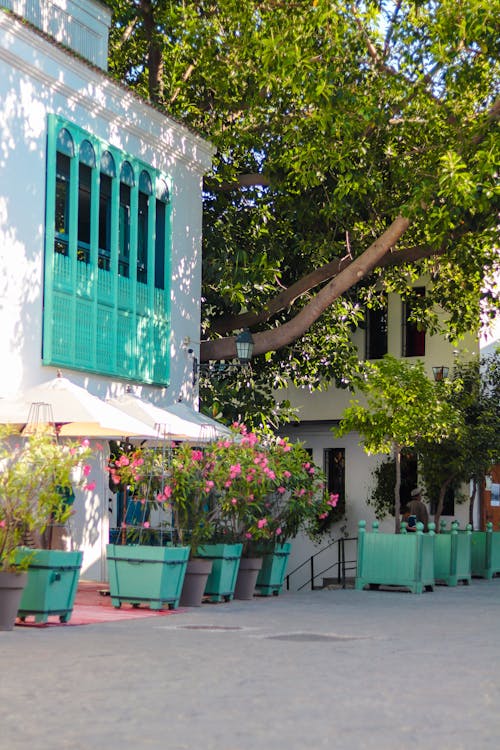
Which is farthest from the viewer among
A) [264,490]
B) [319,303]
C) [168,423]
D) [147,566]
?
[319,303]

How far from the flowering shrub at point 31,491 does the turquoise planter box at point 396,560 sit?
8.74 metres

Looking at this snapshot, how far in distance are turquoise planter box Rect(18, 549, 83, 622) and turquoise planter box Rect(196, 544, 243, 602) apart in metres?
3.79

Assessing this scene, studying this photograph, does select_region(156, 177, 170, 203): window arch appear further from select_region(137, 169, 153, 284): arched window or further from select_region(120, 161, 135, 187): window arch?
select_region(120, 161, 135, 187): window arch

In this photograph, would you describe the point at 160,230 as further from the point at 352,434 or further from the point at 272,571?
the point at 352,434

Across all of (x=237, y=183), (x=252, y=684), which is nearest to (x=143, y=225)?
(x=237, y=183)

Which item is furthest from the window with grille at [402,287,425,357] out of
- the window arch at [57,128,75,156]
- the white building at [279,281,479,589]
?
the window arch at [57,128,75,156]

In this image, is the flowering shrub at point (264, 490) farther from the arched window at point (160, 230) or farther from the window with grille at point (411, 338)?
the window with grille at point (411, 338)

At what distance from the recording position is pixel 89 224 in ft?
66.8

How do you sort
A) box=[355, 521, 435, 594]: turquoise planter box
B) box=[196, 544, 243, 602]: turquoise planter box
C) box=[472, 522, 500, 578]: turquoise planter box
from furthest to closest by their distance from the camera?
1. box=[472, 522, 500, 578]: turquoise planter box
2. box=[355, 521, 435, 594]: turquoise planter box
3. box=[196, 544, 243, 602]: turquoise planter box

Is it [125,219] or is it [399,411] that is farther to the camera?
[399,411]

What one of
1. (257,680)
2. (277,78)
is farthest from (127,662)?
(277,78)

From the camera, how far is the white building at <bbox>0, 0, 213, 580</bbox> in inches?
736

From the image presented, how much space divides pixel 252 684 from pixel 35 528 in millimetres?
4991

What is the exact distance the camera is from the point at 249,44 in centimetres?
2314
